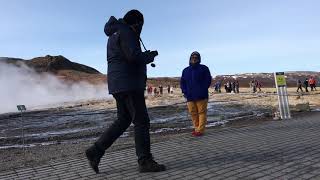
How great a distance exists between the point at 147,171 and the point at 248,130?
554cm

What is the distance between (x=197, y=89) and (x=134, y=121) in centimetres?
459

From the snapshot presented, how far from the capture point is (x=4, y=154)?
35.4ft

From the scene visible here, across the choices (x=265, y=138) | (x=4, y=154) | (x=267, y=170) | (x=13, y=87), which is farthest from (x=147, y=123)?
(x=13, y=87)

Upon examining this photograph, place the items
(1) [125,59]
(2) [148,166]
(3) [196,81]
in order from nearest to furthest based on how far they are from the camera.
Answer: (2) [148,166] < (1) [125,59] < (3) [196,81]

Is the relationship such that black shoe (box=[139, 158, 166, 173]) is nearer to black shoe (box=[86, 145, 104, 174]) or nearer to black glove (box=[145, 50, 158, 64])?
black shoe (box=[86, 145, 104, 174])

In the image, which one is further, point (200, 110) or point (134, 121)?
point (200, 110)

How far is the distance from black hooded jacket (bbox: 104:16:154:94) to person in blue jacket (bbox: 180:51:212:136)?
4.40 m

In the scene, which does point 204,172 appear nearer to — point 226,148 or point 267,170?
point 267,170

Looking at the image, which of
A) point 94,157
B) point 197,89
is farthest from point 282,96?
point 94,157

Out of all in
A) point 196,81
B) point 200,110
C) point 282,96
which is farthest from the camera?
point 282,96

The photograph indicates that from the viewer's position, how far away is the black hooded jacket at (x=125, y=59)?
676cm

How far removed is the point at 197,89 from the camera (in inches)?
446

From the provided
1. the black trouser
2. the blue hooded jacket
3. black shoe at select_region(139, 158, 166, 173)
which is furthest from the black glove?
the blue hooded jacket

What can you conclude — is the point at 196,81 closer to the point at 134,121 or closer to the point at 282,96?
Answer: the point at 134,121
